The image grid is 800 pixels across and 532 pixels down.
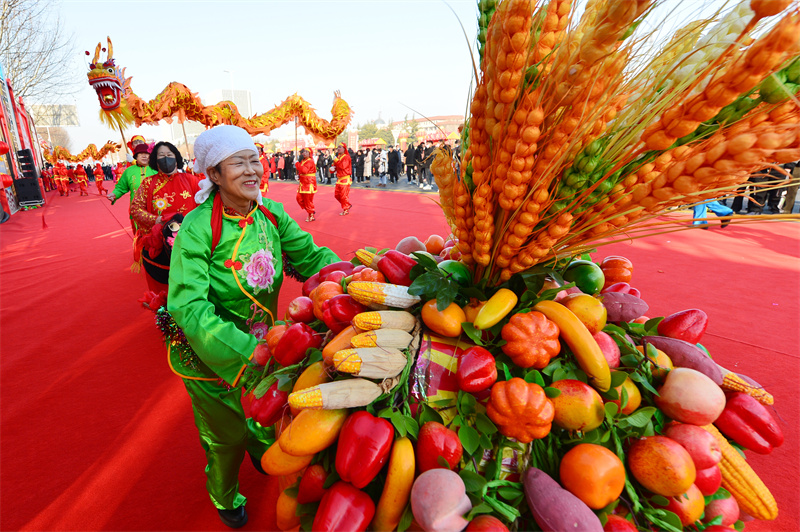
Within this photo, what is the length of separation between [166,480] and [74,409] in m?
1.13

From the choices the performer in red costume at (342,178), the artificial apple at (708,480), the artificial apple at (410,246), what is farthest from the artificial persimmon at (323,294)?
the performer in red costume at (342,178)

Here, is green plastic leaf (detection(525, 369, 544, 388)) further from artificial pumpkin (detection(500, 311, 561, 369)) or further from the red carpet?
the red carpet

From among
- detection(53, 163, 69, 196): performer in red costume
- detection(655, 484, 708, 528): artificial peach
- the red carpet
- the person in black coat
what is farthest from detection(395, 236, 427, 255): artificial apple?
detection(53, 163, 69, 196): performer in red costume

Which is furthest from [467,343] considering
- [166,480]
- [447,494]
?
[166,480]

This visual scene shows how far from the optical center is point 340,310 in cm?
107

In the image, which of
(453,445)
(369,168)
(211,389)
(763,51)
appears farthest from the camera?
(369,168)

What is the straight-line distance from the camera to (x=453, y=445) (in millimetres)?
829

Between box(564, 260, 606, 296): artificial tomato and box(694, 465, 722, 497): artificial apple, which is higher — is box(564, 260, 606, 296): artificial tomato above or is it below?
above

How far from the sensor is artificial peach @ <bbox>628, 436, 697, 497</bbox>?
0.76 metres

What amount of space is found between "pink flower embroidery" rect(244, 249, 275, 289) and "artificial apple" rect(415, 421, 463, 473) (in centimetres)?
116

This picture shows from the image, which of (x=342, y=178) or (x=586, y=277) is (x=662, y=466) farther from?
(x=342, y=178)

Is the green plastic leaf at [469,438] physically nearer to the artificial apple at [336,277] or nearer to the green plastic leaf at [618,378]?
the green plastic leaf at [618,378]

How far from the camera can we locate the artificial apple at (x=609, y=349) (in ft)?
3.08

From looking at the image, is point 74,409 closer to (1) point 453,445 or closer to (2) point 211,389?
(2) point 211,389
